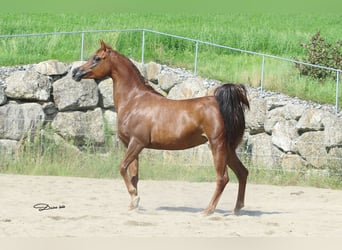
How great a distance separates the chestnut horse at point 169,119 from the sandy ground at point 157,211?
2.07 ft

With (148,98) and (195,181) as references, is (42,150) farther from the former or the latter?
(148,98)

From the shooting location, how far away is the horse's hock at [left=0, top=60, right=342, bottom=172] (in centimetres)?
1922

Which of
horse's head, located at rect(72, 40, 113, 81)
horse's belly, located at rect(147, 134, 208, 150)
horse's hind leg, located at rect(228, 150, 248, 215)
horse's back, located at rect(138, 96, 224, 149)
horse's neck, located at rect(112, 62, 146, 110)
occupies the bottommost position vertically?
horse's hind leg, located at rect(228, 150, 248, 215)

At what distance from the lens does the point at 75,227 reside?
40.5 feet

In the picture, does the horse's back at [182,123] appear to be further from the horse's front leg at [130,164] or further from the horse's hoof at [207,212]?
the horse's hoof at [207,212]

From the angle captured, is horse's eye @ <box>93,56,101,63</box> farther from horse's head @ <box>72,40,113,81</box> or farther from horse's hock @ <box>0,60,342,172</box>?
horse's hock @ <box>0,60,342,172</box>

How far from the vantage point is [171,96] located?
2069 centimetres

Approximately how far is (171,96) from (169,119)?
6934 mm

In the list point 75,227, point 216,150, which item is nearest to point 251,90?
point 216,150

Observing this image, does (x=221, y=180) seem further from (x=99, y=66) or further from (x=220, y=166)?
(x=99, y=66)

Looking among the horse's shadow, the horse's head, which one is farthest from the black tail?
the horse's head

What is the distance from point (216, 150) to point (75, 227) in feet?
7.64

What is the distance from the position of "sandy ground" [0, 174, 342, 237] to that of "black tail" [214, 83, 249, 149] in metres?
1.17

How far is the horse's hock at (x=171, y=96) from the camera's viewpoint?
63.1ft
